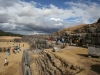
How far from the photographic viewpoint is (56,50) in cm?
1482

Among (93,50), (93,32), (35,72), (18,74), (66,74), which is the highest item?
(93,32)

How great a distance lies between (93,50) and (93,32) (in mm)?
7069

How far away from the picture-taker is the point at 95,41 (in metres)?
16.4

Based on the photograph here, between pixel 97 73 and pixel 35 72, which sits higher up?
pixel 97 73

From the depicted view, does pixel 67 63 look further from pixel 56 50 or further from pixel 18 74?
pixel 18 74

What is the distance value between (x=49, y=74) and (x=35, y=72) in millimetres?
3342

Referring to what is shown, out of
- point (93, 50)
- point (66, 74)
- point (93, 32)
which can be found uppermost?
point (93, 32)

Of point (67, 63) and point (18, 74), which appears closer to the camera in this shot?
point (67, 63)

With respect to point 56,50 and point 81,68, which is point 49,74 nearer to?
point 81,68

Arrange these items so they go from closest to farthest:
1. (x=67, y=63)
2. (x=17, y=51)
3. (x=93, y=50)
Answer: (x=67, y=63) → (x=93, y=50) → (x=17, y=51)

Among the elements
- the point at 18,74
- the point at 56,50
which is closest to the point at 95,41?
the point at 56,50

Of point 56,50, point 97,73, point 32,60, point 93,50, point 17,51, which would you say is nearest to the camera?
point 97,73

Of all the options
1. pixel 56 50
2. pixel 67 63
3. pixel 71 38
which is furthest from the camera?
pixel 71 38

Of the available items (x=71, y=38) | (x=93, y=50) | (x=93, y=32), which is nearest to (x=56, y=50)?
(x=93, y=50)
